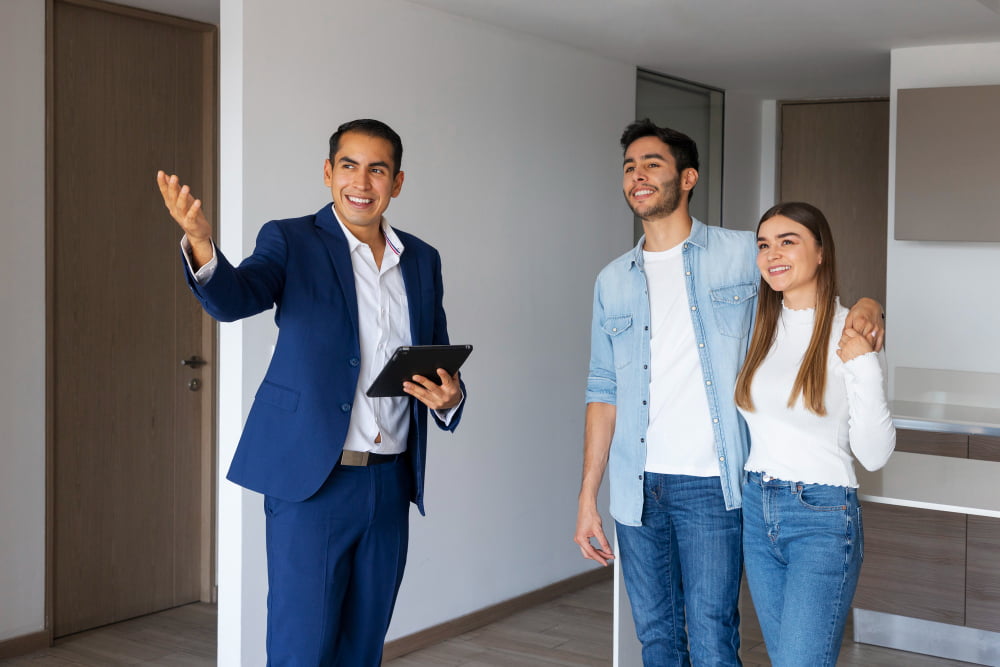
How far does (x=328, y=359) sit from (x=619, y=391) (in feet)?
2.52

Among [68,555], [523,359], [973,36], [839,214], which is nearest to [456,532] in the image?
[523,359]

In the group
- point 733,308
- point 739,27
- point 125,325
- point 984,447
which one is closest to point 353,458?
point 733,308

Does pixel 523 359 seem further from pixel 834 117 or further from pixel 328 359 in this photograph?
pixel 834 117

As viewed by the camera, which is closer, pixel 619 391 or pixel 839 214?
pixel 619 391

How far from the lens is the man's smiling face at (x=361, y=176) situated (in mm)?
2363

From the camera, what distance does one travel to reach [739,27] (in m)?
4.79

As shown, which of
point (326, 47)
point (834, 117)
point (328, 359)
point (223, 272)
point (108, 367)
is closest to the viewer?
point (223, 272)

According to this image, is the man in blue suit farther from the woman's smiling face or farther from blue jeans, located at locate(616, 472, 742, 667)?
the woman's smiling face

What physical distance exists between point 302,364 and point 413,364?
0.79 ft

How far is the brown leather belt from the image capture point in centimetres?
233

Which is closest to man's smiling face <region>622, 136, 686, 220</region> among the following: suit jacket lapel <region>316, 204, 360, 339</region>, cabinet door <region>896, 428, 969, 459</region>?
suit jacket lapel <region>316, 204, 360, 339</region>

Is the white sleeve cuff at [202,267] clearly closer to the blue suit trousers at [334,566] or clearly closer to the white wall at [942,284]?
the blue suit trousers at [334,566]

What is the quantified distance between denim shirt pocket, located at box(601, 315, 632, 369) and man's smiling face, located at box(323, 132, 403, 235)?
672mm
